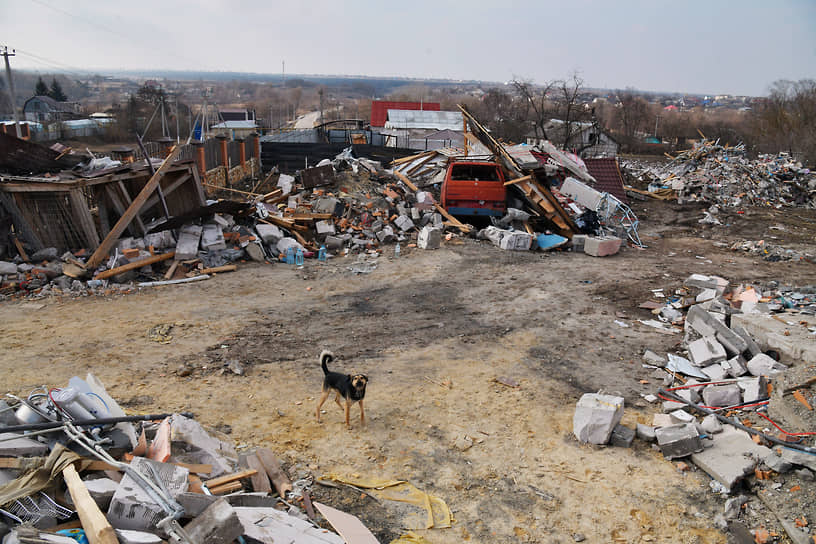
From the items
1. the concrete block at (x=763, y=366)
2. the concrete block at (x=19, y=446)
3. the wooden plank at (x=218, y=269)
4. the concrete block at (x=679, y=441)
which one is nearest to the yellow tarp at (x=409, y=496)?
the concrete block at (x=19, y=446)

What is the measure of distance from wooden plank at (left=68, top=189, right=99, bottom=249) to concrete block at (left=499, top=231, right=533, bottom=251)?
9.23m

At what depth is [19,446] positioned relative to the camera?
374 centimetres

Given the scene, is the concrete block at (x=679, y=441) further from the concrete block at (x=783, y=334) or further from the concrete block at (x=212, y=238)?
the concrete block at (x=212, y=238)

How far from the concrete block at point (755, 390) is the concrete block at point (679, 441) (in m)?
1.22

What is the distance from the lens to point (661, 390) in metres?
6.62

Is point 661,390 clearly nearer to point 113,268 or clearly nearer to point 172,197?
point 113,268

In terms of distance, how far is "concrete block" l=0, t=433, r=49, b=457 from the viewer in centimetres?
368

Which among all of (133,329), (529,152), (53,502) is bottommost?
(133,329)

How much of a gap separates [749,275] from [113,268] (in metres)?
13.2

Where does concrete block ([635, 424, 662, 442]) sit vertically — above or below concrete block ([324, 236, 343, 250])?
below

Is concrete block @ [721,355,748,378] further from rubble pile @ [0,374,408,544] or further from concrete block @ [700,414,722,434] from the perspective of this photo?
rubble pile @ [0,374,408,544]

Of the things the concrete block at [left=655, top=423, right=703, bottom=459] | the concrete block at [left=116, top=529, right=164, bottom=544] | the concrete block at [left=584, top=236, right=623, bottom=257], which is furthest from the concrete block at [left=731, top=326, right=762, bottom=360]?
the concrete block at [left=116, top=529, right=164, bottom=544]

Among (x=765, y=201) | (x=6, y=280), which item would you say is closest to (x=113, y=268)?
(x=6, y=280)

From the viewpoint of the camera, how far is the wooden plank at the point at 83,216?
10.3m
